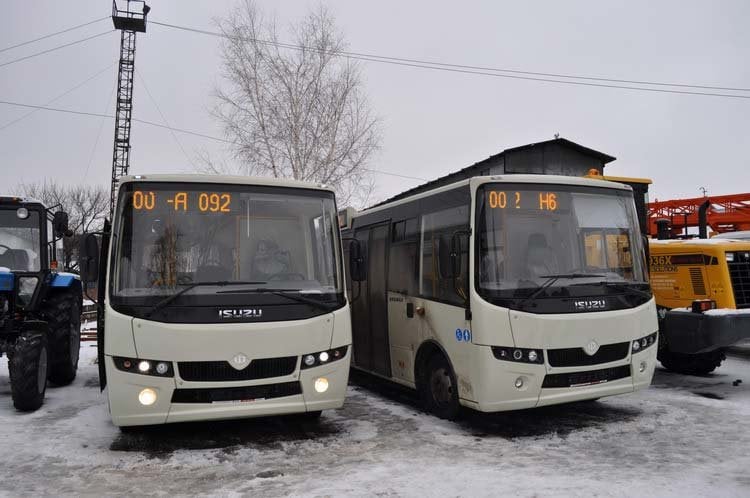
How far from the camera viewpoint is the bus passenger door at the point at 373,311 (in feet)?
31.1

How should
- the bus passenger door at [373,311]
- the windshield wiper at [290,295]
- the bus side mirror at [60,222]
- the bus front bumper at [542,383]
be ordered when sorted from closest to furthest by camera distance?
the windshield wiper at [290,295]
the bus front bumper at [542,383]
the bus passenger door at [373,311]
the bus side mirror at [60,222]

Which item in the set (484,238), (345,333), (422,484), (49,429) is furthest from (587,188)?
(49,429)

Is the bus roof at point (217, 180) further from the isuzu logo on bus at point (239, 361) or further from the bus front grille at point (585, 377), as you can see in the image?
the bus front grille at point (585, 377)

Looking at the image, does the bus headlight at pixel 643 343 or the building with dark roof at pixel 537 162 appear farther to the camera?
the building with dark roof at pixel 537 162

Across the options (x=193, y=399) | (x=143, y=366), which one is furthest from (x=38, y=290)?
(x=193, y=399)

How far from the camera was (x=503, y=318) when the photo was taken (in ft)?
22.8

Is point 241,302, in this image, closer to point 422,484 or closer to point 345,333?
point 345,333

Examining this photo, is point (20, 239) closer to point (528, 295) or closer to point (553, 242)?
point (528, 295)

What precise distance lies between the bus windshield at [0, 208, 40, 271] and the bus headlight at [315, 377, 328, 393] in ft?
18.1

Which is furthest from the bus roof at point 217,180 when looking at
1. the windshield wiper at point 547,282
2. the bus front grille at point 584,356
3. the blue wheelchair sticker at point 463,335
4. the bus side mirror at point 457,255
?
the bus front grille at point 584,356

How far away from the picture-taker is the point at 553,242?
735 cm

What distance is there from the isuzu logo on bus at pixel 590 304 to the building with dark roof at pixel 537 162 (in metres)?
6.73

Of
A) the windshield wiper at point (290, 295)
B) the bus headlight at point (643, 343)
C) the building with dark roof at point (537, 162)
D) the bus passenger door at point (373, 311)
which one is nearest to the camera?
the windshield wiper at point (290, 295)

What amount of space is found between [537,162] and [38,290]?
10788mm
